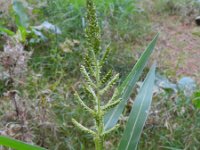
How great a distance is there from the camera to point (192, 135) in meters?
1.61

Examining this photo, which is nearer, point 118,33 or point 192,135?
point 192,135

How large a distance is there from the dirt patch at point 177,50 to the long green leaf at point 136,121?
54.2 inches

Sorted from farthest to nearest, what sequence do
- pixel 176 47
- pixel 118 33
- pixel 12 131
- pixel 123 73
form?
pixel 176 47 < pixel 118 33 < pixel 123 73 < pixel 12 131

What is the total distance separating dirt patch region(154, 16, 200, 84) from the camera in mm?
2480

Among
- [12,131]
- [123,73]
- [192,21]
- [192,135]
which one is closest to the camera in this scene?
[12,131]

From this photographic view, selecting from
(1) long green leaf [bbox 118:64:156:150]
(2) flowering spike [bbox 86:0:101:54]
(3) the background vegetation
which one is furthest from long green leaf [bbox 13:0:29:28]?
(2) flowering spike [bbox 86:0:101:54]

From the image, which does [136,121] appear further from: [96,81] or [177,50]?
[177,50]

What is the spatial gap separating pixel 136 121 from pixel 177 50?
1.96 m

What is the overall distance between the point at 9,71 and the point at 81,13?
98 centimetres

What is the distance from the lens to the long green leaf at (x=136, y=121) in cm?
90

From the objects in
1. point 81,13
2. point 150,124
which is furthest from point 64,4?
point 150,124

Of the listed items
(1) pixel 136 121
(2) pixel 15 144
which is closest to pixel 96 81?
(2) pixel 15 144

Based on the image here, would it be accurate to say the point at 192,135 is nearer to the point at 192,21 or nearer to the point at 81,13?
the point at 81,13

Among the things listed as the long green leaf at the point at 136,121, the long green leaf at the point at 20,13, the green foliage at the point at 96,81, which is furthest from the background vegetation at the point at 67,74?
the green foliage at the point at 96,81
